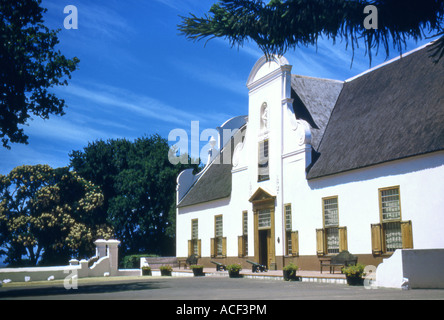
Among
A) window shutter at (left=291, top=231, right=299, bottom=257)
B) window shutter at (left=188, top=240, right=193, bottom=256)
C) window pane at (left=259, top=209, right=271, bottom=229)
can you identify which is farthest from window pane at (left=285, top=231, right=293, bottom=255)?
window shutter at (left=188, top=240, right=193, bottom=256)

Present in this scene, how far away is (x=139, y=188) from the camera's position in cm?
4869

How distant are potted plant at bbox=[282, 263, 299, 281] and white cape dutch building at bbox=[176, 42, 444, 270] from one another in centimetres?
330

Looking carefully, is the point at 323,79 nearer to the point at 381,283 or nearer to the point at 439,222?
the point at 439,222

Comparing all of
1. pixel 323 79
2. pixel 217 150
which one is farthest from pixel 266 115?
pixel 217 150

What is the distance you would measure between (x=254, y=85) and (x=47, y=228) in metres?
26.6

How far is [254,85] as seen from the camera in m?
31.6

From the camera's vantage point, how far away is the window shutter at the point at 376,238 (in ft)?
70.3

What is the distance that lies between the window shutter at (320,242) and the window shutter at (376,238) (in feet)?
10.7

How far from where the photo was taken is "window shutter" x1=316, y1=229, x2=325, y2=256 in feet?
80.5

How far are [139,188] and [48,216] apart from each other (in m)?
8.65

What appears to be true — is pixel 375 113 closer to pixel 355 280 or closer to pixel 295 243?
pixel 295 243

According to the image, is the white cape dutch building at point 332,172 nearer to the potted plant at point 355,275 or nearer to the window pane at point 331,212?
the window pane at point 331,212

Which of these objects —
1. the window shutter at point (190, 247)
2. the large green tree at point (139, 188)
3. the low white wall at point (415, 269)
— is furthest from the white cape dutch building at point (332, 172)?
the large green tree at point (139, 188)
